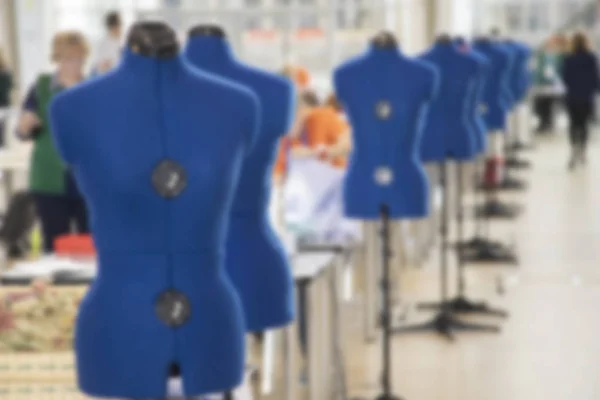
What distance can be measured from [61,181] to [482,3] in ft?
59.4

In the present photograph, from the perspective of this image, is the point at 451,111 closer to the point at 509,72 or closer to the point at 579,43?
the point at 509,72

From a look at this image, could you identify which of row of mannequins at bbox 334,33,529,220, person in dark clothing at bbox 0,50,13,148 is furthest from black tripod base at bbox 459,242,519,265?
person in dark clothing at bbox 0,50,13,148

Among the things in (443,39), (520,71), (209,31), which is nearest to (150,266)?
(209,31)

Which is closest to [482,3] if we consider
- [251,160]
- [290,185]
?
[290,185]

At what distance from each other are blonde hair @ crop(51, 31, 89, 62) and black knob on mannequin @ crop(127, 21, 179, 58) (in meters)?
3.09

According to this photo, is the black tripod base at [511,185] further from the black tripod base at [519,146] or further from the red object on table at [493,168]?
the black tripod base at [519,146]

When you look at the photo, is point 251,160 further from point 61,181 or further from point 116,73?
point 61,181

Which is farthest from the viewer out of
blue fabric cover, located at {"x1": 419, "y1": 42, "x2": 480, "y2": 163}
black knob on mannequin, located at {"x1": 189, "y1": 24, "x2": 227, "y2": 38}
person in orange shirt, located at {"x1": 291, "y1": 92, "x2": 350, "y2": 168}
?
person in orange shirt, located at {"x1": 291, "y1": 92, "x2": 350, "y2": 168}

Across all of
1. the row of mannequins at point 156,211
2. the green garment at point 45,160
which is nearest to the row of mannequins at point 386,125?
the green garment at point 45,160

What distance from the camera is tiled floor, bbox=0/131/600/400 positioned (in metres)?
6.15

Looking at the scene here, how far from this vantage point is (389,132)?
6.14 meters

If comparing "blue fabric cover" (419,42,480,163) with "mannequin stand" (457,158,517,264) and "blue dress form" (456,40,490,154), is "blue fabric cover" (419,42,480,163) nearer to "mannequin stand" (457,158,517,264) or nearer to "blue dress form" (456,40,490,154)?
"blue dress form" (456,40,490,154)

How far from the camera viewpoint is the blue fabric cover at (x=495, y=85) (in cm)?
1092

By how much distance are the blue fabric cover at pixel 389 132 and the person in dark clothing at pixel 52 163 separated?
118 centimetres
